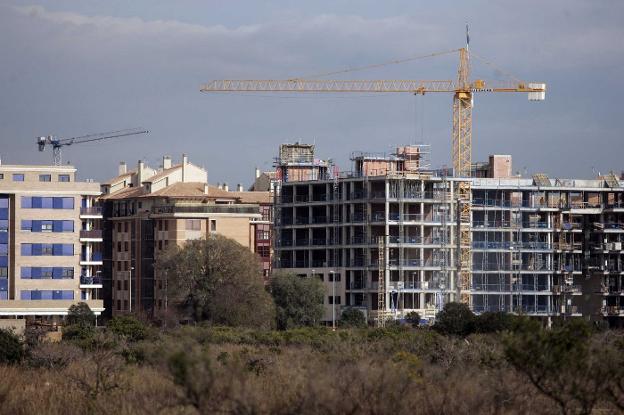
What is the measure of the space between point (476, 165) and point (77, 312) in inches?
1745

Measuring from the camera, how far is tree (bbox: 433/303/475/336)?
267ft

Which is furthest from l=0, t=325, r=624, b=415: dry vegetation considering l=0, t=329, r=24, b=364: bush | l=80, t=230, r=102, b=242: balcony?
l=80, t=230, r=102, b=242: balcony

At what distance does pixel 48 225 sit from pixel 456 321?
120 feet

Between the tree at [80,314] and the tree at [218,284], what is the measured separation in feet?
19.3

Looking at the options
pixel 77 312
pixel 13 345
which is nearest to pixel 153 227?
pixel 77 312

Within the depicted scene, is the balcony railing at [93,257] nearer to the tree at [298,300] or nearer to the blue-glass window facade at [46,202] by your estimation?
the blue-glass window facade at [46,202]

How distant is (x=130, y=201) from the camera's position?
418ft

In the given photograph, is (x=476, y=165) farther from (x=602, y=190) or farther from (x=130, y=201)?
(x=130, y=201)

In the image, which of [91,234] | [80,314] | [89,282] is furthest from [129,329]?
[91,234]

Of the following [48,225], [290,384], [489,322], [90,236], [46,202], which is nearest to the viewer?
[290,384]

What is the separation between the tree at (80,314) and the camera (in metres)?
97.1

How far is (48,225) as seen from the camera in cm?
10575

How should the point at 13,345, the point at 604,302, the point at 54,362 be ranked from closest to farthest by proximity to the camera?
the point at 54,362, the point at 13,345, the point at 604,302

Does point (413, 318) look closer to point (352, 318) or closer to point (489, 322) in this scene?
point (352, 318)
